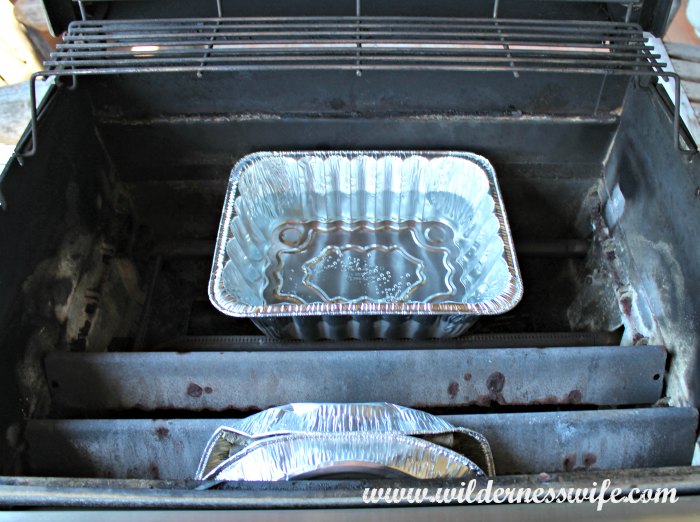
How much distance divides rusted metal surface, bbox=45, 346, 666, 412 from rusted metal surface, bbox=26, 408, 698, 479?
10cm

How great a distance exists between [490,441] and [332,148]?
887 mm

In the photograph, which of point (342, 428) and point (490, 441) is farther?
point (490, 441)

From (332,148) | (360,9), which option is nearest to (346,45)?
(360,9)

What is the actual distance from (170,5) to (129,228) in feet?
2.04

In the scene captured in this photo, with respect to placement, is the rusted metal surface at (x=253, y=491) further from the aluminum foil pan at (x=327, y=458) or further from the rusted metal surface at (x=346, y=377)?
the rusted metal surface at (x=346, y=377)

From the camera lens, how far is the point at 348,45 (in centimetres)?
139

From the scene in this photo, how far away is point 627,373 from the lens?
120 centimetres

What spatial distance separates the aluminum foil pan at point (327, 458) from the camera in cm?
89

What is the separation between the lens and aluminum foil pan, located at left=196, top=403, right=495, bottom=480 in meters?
0.95

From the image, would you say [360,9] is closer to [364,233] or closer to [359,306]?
[364,233]

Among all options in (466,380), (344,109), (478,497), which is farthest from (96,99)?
(478,497)

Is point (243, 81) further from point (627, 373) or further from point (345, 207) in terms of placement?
point (627, 373)

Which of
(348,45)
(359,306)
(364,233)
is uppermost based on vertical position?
(348,45)

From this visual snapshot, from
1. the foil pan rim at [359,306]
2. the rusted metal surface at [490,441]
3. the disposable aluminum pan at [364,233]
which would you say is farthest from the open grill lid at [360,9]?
the rusted metal surface at [490,441]
